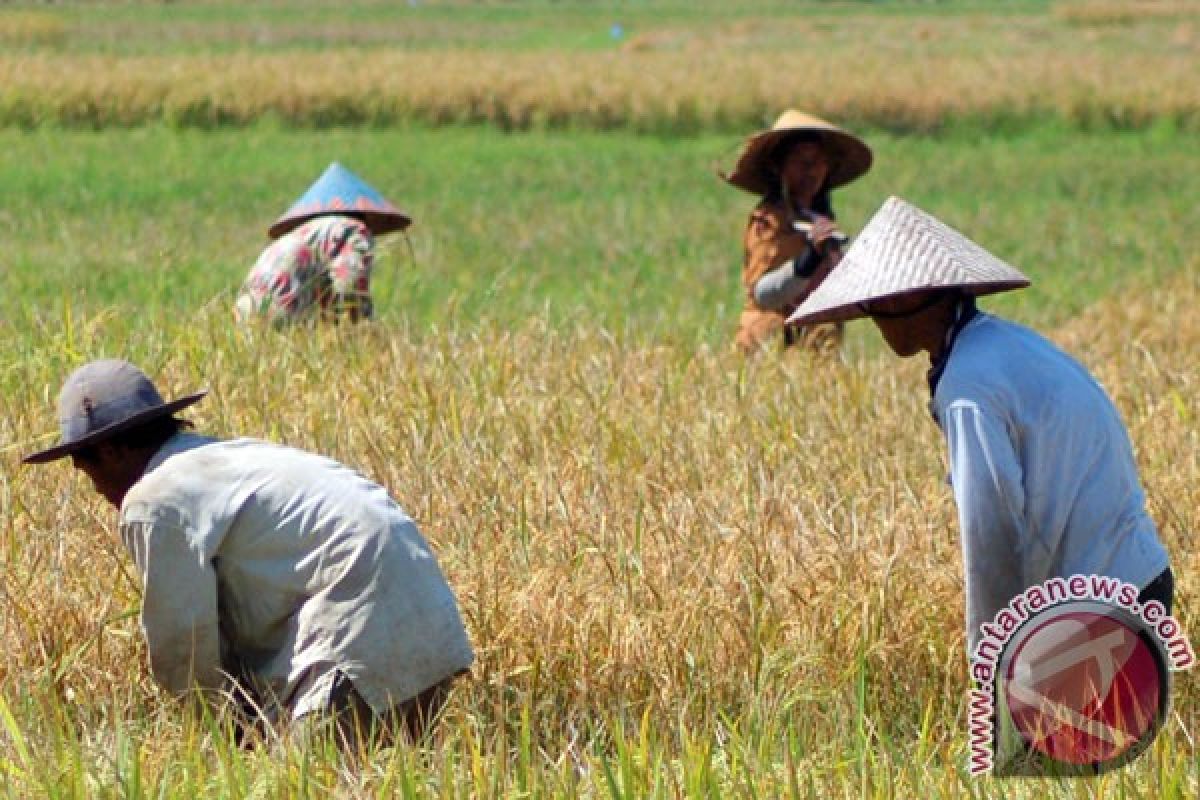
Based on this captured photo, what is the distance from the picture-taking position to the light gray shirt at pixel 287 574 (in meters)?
4.10

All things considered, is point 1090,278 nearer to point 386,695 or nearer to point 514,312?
point 514,312

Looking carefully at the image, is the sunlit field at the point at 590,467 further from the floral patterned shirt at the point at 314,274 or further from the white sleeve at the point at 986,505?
the white sleeve at the point at 986,505

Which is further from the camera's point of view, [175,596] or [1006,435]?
[175,596]

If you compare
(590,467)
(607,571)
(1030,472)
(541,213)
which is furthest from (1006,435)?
(541,213)

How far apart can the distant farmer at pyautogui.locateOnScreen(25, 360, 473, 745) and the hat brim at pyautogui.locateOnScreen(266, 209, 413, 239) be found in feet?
11.3

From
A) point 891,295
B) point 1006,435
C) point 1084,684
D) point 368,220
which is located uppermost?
point 891,295

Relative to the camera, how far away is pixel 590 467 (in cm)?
616

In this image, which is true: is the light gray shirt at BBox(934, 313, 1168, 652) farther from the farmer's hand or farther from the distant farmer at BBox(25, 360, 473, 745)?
the farmer's hand

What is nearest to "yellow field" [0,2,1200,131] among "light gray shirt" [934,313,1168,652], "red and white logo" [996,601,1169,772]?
"light gray shirt" [934,313,1168,652]

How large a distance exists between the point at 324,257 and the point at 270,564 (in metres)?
3.46

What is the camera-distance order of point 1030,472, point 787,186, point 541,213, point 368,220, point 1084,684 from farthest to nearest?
point 541,213
point 368,220
point 787,186
point 1030,472
point 1084,684

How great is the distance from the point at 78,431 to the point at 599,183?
14417 millimetres

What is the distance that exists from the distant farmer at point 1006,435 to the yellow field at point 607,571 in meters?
0.36

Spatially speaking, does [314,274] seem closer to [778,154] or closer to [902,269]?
[778,154]
